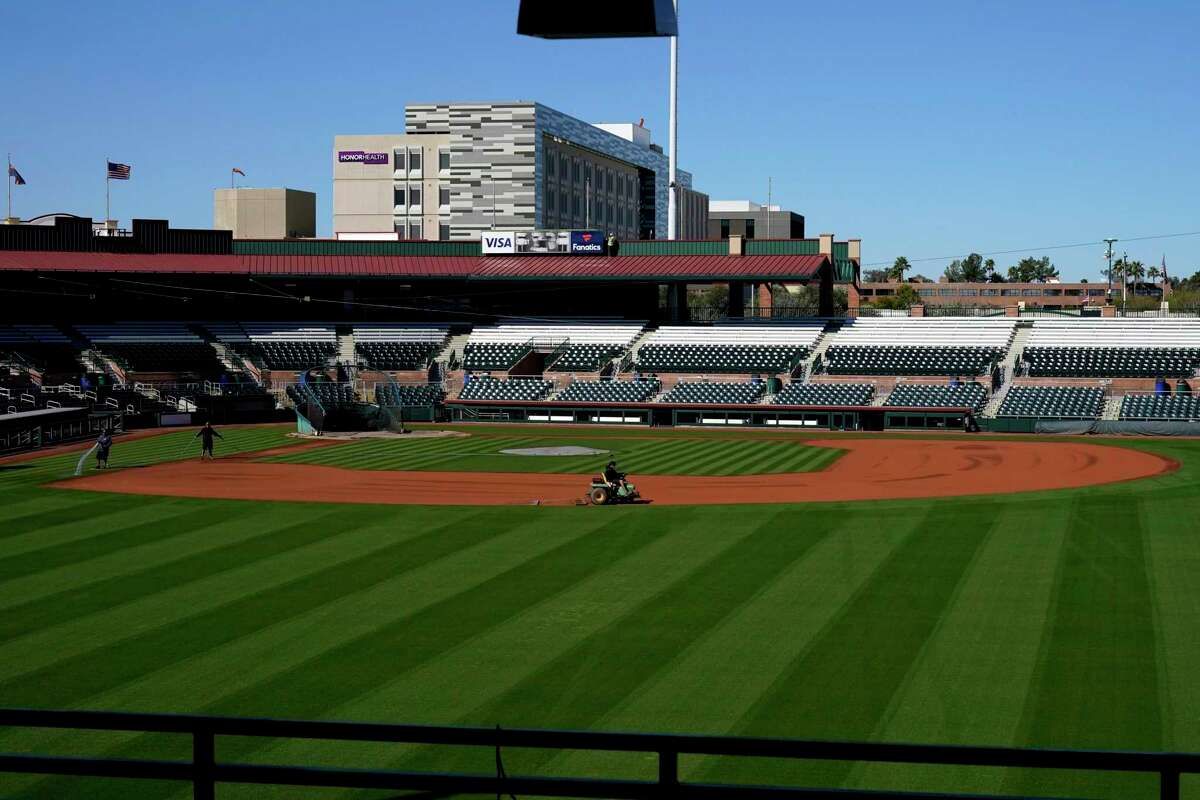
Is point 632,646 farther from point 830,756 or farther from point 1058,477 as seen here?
point 1058,477

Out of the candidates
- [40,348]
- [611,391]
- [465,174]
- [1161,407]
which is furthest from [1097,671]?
[465,174]

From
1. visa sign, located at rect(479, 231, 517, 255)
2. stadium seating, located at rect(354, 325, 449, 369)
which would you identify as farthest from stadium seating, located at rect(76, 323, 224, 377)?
visa sign, located at rect(479, 231, 517, 255)

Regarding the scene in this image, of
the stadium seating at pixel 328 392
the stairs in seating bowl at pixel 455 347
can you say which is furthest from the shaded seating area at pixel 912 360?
the stadium seating at pixel 328 392

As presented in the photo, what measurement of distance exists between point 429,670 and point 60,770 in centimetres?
1264

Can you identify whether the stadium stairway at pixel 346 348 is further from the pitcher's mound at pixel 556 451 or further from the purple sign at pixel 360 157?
the purple sign at pixel 360 157

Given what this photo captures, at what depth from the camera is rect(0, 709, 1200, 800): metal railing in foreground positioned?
4.38 meters

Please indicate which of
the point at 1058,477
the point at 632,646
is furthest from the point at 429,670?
the point at 1058,477

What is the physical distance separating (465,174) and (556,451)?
3662 inches

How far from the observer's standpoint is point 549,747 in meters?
4.70

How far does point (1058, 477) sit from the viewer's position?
41000mm

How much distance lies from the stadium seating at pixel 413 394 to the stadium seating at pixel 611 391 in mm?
7931

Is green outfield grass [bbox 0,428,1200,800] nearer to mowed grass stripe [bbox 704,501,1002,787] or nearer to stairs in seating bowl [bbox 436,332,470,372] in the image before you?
mowed grass stripe [bbox 704,501,1002,787]

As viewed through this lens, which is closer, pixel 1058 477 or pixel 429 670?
pixel 429 670

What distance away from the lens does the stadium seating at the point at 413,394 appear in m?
70.5
